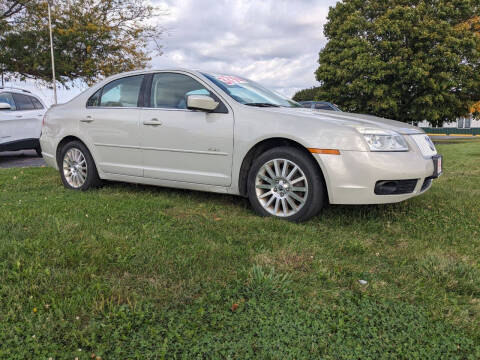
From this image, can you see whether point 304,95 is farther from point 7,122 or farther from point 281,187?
point 281,187

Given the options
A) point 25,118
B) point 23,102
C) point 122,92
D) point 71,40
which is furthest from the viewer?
point 71,40

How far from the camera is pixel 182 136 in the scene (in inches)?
170

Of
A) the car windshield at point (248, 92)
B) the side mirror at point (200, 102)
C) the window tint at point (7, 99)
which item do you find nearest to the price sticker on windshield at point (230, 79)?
the car windshield at point (248, 92)

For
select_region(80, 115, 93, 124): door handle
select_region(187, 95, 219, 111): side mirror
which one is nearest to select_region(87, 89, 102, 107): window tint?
select_region(80, 115, 93, 124): door handle

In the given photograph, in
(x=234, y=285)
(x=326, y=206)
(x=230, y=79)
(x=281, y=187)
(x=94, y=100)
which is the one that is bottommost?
(x=234, y=285)

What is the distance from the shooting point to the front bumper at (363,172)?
348 centimetres

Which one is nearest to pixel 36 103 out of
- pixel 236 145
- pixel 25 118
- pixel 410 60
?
pixel 25 118

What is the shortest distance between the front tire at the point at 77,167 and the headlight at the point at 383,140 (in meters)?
3.44

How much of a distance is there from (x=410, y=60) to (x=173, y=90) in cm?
2093

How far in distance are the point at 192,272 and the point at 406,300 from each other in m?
1.31

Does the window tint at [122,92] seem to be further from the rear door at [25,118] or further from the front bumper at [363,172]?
the rear door at [25,118]

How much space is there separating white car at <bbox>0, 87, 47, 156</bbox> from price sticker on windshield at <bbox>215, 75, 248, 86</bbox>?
5863 millimetres

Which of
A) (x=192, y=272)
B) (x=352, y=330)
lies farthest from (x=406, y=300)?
(x=192, y=272)

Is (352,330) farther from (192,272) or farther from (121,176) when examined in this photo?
(121,176)
